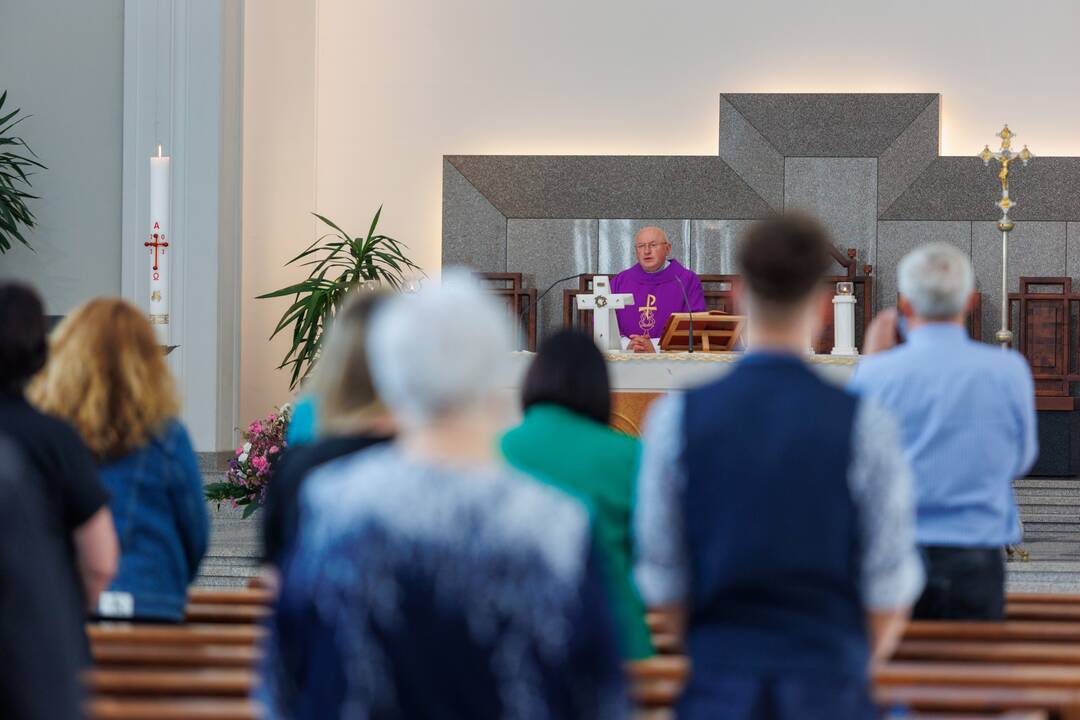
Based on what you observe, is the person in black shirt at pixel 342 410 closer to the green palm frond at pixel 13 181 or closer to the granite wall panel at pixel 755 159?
the green palm frond at pixel 13 181

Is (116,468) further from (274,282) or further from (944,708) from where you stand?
(274,282)

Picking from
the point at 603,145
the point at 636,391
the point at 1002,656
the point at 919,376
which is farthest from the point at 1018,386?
the point at 603,145

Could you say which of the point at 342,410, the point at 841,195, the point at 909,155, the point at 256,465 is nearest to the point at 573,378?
the point at 342,410

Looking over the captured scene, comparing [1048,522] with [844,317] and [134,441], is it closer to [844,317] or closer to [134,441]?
[844,317]

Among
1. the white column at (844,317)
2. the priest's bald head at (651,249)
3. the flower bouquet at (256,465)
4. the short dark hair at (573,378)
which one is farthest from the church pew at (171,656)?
the priest's bald head at (651,249)

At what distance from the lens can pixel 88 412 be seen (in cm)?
305

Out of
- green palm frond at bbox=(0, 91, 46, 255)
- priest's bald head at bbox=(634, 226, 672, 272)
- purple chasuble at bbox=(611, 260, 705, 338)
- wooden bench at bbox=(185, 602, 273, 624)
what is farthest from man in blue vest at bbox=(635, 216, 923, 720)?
green palm frond at bbox=(0, 91, 46, 255)

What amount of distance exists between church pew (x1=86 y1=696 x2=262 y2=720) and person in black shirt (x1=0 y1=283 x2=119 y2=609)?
0.84 feet

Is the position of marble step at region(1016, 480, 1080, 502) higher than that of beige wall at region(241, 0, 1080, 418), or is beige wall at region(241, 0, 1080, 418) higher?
beige wall at region(241, 0, 1080, 418)

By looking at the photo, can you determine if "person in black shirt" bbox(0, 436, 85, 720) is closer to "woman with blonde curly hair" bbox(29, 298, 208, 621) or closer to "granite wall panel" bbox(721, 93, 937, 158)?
"woman with blonde curly hair" bbox(29, 298, 208, 621)

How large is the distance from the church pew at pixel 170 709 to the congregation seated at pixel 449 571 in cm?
72

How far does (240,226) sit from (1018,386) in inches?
269

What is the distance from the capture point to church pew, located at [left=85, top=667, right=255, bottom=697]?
8.37 ft

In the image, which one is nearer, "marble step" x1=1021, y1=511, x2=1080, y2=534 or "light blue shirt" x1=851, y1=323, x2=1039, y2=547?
"light blue shirt" x1=851, y1=323, x2=1039, y2=547
